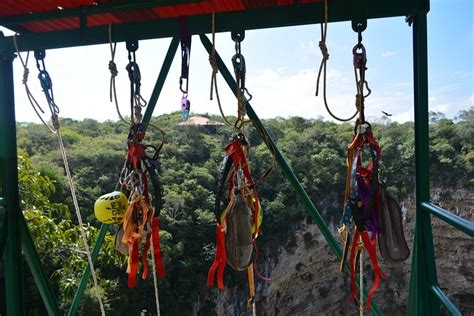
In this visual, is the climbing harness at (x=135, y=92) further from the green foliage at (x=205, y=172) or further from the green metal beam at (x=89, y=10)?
the green foliage at (x=205, y=172)

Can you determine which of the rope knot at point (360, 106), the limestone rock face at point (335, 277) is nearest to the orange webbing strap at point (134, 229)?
the rope knot at point (360, 106)

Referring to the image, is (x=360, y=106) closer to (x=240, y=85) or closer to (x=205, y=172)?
(x=240, y=85)

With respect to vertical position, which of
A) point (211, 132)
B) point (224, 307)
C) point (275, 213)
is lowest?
point (224, 307)

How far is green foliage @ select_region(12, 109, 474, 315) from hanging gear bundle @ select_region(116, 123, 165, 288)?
9325mm

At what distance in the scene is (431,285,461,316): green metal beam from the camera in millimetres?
615

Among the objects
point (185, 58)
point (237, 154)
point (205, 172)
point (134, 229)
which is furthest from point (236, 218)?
point (205, 172)

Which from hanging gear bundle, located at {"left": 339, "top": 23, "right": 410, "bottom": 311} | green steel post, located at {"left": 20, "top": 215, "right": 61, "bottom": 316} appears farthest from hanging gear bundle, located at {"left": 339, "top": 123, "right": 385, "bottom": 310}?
green steel post, located at {"left": 20, "top": 215, "right": 61, "bottom": 316}

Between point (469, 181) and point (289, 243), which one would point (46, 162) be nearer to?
point (289, 243)

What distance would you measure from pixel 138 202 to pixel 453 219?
60 centimetres

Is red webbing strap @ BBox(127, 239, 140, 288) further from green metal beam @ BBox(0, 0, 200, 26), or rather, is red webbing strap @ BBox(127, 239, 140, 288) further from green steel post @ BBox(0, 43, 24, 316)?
green metal beam @ BBox(0, 0, 200, 26)

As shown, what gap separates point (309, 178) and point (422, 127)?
1319 centimetres

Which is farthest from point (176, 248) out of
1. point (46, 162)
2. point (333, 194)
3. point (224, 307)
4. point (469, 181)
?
point (469, 181)

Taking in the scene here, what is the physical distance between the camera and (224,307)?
472 inches

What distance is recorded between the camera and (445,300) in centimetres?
66
